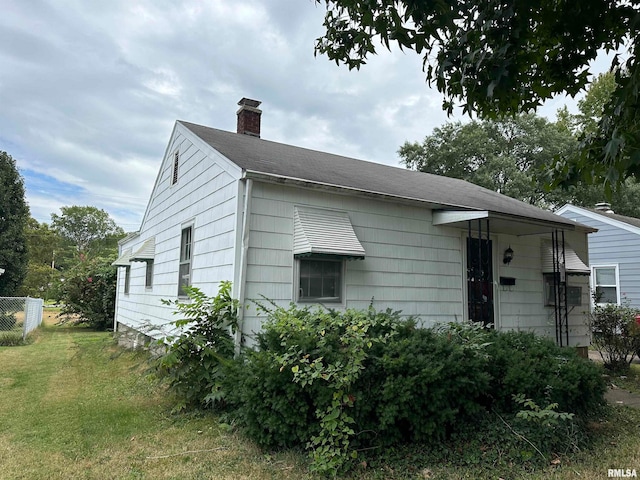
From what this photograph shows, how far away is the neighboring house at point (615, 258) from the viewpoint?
12.6 metres

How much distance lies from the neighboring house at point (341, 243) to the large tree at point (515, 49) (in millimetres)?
2023

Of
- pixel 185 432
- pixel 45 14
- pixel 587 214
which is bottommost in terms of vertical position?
pixel 185 432

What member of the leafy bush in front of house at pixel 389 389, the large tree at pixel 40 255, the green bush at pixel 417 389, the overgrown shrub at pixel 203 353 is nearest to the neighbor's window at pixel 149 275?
the overgrown shrub at pixel 203 353

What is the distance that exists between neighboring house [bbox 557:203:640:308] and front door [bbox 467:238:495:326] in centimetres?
682

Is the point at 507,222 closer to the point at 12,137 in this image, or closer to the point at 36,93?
the point at 36,93

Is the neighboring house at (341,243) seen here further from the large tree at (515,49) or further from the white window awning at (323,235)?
the large tree at (515,49)

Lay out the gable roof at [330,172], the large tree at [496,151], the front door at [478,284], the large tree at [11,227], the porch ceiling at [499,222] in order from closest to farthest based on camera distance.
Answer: the gable roof at [330,172], the porch ceiling at [499,222], the front door at [478,284], the large tree at [11,227], the large tree at [496,151]

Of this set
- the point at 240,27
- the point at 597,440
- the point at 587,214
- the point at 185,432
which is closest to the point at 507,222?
the point at 597,440

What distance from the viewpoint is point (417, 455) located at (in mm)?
3709

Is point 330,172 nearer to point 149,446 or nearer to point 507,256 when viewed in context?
point 507,256

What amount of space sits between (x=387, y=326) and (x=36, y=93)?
45.8 ft

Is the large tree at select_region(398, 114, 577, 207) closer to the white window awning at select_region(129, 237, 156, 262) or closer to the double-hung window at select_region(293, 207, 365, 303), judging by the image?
the white window awning at select_region(129, 237, 156, 262)

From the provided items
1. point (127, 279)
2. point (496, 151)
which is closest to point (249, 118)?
point (127, 279)

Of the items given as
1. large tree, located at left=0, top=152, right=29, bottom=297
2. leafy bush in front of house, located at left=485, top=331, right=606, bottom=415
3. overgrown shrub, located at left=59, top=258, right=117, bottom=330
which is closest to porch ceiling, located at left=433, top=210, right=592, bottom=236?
leafy bush in front of house, located at left=485, top=331, right=606, bottom=415
